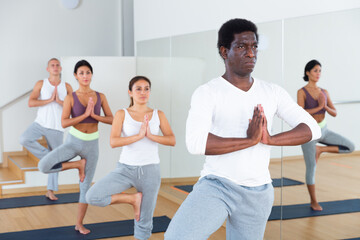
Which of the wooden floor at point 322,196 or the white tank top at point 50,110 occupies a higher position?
the white tank top at point 50,110

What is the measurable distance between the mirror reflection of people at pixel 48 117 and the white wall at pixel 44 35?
150 centimetres

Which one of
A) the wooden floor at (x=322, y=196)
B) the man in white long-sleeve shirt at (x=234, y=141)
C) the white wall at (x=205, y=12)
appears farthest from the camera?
the white wall at (x=205, y=12)

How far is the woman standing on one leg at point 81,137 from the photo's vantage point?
381cm

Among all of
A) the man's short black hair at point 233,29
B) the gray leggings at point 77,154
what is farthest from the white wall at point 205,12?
the man's short black hair at point 233,29

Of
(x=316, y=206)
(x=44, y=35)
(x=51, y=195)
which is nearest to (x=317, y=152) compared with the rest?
(x=316, y=206)

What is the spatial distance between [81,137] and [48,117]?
1302mm

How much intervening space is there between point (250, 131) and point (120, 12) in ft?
17.7

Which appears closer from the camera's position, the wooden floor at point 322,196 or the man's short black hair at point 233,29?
the man's short black hair at point 233,29

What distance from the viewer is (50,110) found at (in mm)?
4996

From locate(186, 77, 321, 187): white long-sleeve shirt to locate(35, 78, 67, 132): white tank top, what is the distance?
3414mm

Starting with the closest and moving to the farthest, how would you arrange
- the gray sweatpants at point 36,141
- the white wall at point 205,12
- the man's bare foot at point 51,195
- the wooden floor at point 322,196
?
the wooden floor at point 322,196, the white wall at point 205,12, the gray sweatpants at point 36,141, the man's bare foot at point 51,195

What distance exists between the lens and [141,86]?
130 inches

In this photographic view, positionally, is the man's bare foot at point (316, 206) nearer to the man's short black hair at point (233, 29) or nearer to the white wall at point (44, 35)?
the man's short black hair at point (233, 29)

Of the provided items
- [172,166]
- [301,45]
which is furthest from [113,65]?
[301,45]
